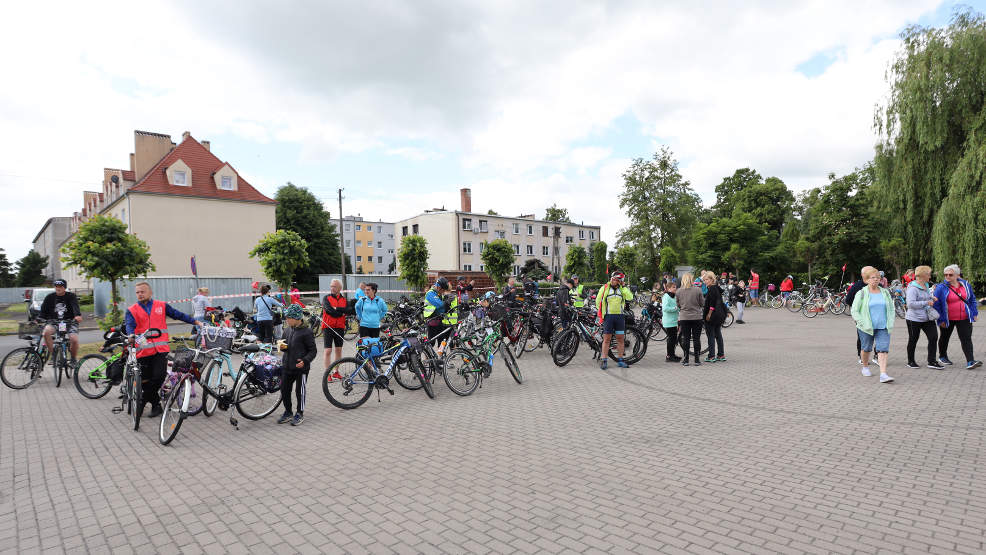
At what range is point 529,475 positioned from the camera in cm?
440

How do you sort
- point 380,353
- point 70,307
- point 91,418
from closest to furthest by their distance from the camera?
point 91,418 < point 380,353 < point 70,307

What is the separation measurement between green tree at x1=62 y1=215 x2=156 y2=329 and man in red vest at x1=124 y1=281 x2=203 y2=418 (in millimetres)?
11312

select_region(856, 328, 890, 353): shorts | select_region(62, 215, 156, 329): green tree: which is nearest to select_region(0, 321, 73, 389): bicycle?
select_region(62, 215, 156, 329): green tree

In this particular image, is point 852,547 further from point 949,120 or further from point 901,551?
point 949,120

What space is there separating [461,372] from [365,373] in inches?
58.1

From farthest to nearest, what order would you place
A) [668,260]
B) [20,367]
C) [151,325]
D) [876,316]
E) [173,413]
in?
[668,260] < [20,367] < [876,316] < [151,325] < [173,413]

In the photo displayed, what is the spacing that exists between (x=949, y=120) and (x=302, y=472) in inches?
1046

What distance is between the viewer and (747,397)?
7070 millimetres

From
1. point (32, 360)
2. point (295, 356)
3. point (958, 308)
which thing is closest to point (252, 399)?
point (295, 356)

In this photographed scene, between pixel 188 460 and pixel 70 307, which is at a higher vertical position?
pixel 70 307

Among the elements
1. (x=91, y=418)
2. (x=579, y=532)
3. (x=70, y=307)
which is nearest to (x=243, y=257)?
(x=70, y=307)

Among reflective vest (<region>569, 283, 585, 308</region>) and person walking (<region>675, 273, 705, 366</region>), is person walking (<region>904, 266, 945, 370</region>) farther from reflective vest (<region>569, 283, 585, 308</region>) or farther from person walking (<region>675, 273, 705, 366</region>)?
reflective vest (<region>569, 283, 585, 308</region>)

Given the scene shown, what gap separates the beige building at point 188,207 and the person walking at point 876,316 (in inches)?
1394

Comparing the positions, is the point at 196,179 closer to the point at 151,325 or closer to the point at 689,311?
the point at 151,325
